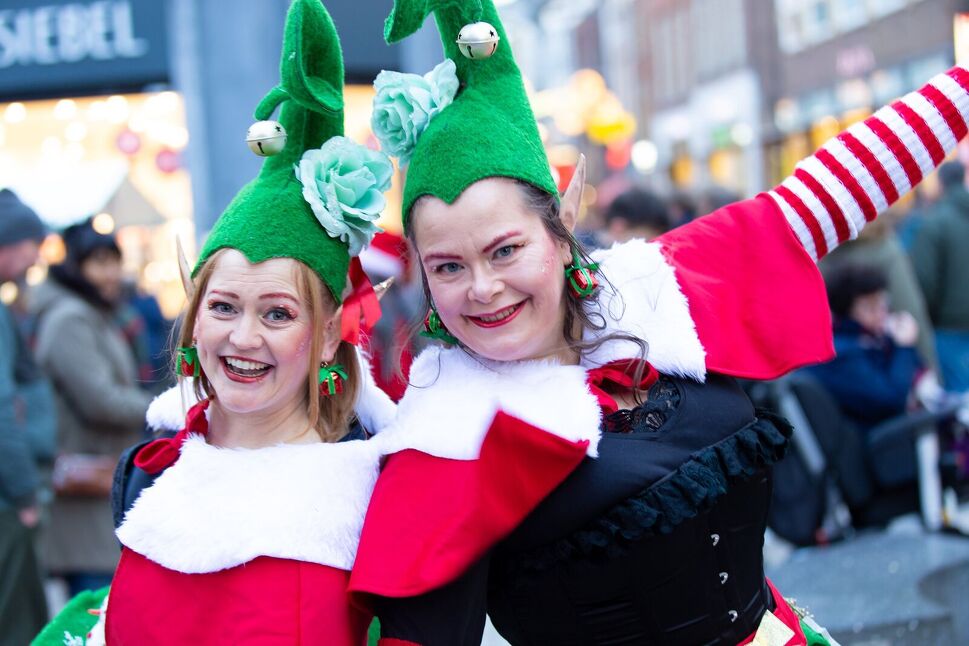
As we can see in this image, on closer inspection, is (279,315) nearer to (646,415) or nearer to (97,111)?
(646,415)

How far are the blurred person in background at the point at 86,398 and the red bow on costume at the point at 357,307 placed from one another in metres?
2.34

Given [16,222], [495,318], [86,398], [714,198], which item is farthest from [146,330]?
[495,318]

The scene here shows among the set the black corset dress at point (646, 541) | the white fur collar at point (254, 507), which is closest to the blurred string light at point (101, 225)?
the white fur collar at point (254, 507)

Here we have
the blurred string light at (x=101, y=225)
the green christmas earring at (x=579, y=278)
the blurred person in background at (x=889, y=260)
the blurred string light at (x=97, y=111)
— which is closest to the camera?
the green christmas earring at (x=579, y=278)

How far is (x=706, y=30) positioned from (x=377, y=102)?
25.4 metres

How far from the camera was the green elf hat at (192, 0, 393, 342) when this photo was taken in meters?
2.00

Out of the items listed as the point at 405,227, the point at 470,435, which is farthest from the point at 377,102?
the point at 470,435

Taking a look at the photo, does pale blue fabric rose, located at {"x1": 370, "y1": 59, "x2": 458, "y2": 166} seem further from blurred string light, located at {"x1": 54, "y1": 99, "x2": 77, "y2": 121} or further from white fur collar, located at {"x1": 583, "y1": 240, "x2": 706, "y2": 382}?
blurred string light, located at {"x1": 54, "y1": 99, "x2": 77, "y2": 121}

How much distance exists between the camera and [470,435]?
70.7 inches

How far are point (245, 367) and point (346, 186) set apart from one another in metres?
0.39

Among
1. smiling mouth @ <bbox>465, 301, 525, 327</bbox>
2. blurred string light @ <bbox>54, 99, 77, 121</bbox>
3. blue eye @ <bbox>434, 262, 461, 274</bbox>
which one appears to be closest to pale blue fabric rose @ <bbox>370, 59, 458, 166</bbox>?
blue eye @ <bbox>434, 262, 461, 274</bbox>

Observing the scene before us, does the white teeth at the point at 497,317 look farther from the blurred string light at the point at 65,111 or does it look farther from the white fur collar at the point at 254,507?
the blurred string light at the point at 65,111

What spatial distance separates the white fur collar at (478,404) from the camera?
1798 mm

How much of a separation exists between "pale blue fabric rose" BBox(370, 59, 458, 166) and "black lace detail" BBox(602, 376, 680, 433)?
2.03 feet
